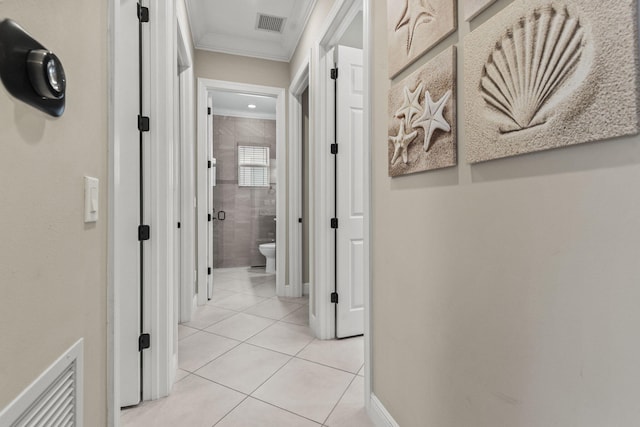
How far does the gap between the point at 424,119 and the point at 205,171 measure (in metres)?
2.69

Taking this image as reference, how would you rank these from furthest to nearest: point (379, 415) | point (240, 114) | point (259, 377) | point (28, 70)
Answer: point (240, 114) < point (259, 377) < point (379, 415) < point (28, 70)

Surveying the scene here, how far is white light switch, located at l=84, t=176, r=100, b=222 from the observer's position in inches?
33.5

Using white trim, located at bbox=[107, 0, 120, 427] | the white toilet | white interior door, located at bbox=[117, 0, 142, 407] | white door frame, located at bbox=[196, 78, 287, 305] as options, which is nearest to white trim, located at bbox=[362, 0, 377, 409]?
white trim, located at bbox=[107, 0, 120, 427]

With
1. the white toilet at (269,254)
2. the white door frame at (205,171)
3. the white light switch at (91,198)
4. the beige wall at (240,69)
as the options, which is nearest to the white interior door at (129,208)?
the white light switch at (91,198)

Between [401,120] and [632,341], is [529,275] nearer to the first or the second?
[632,341]

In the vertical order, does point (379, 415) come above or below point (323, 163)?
below

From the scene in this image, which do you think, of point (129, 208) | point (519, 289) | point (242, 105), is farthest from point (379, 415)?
point (242, 105)

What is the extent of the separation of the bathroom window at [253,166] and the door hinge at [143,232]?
3.79 m

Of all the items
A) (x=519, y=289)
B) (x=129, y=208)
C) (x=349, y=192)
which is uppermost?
(x=349, y=192)

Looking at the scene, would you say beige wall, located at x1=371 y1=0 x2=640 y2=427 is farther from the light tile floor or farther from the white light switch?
the white light switch

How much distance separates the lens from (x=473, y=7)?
2.96 feet

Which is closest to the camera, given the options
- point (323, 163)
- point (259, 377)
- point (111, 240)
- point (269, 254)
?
point (111, 240)

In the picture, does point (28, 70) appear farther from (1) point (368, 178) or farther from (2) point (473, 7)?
(1) point (368, 178)

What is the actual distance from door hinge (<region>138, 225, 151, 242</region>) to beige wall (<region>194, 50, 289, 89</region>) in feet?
7.53
